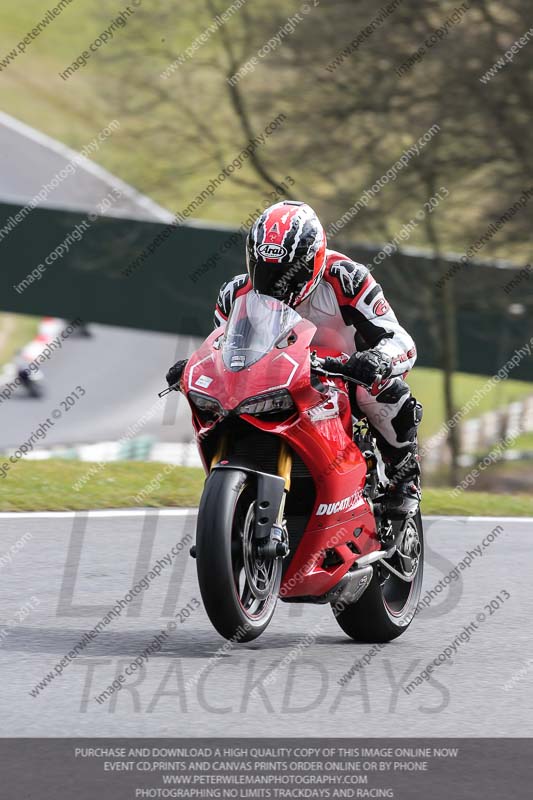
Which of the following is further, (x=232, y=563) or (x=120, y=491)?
(x=120, y=491)

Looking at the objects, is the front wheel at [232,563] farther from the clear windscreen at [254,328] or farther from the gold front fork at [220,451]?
the clear windscreen at [254,328]

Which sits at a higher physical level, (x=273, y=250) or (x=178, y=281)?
(x=178, y=281)

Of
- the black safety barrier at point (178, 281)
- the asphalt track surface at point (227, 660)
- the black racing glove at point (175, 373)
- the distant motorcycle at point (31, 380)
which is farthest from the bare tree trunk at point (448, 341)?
the black racing glove at point (175, 373)

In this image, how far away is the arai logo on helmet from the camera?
5582 millimetres

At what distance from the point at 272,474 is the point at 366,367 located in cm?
55

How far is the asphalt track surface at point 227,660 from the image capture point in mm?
4751

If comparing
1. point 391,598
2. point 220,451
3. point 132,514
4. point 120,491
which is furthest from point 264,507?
point 120,491

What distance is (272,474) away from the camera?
543cm

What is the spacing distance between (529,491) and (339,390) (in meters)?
19.0

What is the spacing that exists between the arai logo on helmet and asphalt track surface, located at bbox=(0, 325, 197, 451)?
19.2 meters

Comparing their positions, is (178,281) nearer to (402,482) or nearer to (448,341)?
(448,341)

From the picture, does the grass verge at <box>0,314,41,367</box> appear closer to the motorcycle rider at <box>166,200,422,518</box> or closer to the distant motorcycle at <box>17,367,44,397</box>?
the distant motorcycle at <box>17,367,44,397</box>
